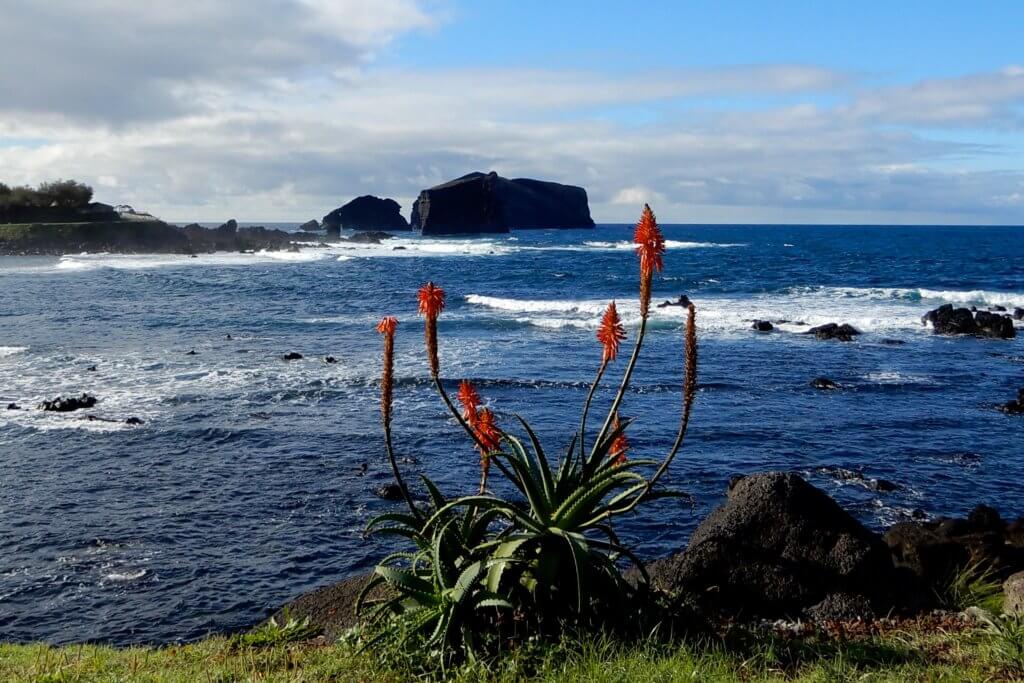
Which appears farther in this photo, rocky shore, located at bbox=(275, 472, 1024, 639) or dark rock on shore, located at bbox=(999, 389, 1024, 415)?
dark rock on shore, located at bbox=(999, 389, 1024, 415)

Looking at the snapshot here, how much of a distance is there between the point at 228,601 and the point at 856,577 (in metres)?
6.94

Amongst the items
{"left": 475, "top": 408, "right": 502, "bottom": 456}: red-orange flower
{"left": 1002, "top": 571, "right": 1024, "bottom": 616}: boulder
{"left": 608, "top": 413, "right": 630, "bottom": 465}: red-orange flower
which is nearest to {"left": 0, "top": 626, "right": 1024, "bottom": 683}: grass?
{"left": 1002, "top": 571, "right": 1024, "bottom": 616}: boulder

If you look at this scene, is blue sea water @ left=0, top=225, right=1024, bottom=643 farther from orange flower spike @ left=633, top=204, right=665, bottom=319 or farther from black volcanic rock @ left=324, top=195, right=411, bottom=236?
black volcanic rock @ left=324, top=195, right=411, bottom=236

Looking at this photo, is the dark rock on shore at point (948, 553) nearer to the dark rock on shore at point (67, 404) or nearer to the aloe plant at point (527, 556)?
the aloe plant at point (527, 556)

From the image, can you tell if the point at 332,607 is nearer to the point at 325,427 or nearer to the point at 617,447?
the point at 617,447

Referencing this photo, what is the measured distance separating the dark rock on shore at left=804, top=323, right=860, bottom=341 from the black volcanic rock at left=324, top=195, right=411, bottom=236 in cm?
A: 16499

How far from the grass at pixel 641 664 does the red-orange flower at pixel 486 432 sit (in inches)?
64.9

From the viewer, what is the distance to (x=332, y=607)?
27.6ft

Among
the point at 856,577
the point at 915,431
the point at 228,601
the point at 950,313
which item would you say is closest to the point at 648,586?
the point at 856,577

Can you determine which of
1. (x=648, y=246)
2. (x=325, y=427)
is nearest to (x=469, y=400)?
(x=648, y=246)

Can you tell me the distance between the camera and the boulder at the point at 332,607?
7.78 m

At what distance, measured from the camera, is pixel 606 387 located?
23719 mm

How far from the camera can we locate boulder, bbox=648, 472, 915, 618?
7.88 meters

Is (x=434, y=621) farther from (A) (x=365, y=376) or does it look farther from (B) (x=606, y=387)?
(A) (x=365, y=376)
